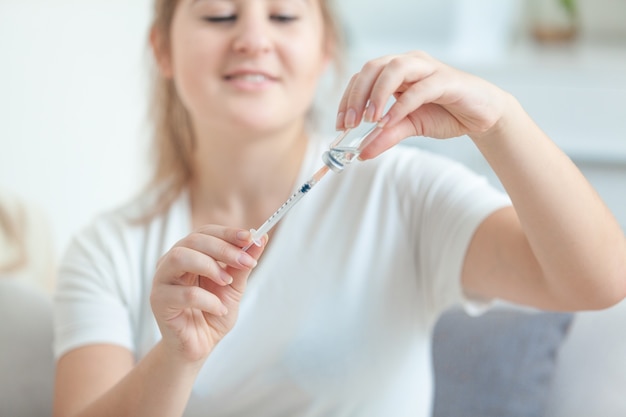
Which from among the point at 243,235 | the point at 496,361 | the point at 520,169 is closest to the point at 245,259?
the point at 243,235

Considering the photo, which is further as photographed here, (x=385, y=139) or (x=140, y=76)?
(x=140, y=76)

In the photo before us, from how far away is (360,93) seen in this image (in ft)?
2.87

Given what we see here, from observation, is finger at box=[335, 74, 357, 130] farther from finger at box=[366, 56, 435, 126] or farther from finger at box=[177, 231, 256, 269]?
finger at box=[177, 231, 256, 269]

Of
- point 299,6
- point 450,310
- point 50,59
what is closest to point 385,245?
point 450,310

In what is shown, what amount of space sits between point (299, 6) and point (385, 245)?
337 mm

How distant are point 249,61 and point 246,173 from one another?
0.18 meters

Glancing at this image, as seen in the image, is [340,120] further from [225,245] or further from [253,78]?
[253,78]

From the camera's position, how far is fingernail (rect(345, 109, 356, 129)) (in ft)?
2.85

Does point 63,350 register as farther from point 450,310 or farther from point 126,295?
point 450,310

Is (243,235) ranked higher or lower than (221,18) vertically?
lower

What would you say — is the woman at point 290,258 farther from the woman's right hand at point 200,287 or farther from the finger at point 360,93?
the finger at point 360,93

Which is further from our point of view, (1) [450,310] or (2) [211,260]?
(1) [450,310]

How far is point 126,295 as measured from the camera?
1279 millimetres

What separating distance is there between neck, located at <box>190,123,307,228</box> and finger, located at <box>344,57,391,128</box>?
418mm
